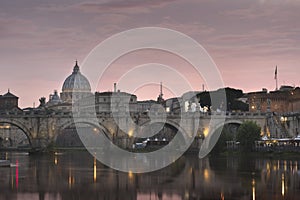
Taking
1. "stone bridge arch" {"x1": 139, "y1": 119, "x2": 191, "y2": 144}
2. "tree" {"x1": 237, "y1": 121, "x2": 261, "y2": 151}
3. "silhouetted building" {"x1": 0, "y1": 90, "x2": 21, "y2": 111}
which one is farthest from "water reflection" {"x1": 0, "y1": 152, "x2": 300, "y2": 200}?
"silhouetted building" {"x1": 0, "y1": 90, "x2": 21, "y2": 111}

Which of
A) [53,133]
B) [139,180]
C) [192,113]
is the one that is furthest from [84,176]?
[192,113]

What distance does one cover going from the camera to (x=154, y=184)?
41.9 m

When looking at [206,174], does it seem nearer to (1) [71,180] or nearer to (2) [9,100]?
(1) [71,180]

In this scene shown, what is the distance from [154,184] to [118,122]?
2298 inches

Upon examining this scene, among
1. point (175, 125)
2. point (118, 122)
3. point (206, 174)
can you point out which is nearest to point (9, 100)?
point (118, 122)

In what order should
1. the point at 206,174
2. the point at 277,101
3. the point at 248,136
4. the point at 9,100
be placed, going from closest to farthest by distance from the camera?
the point at 206,174
the point at 248,136
the point at 277,101
the point at 9,100

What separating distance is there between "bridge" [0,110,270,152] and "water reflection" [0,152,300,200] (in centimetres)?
4041

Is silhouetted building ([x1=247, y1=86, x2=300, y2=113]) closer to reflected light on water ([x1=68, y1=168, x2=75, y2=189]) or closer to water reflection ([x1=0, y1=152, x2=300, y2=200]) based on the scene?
water reflection ([x1=0, y1=152, x2=300, y2=200])

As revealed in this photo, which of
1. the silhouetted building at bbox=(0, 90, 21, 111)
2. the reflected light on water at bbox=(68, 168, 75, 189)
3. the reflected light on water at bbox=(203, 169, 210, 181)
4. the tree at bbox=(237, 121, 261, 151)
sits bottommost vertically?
the reflected light on water at bbox=(203, 169, 210, 181)

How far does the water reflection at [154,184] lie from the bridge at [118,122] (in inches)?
1591

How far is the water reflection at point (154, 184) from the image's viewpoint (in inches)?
1403

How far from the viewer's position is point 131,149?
332ft

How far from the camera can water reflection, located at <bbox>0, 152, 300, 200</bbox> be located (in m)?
35.6

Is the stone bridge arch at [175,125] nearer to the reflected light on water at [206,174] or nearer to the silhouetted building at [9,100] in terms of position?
the reflected light on water at [206,174]
